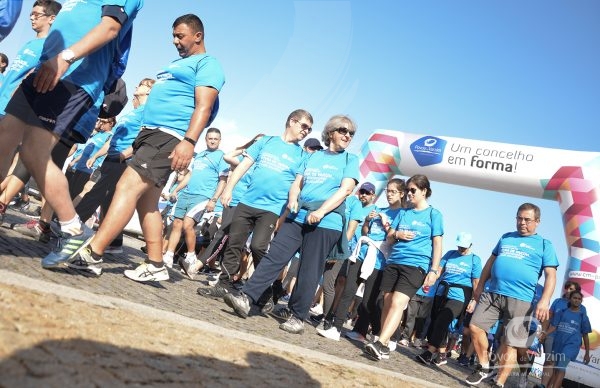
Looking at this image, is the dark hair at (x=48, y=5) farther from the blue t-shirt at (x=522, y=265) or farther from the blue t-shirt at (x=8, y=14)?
the blue t-shirt at (x=522, y=265)

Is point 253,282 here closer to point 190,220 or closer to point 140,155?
point 140,155

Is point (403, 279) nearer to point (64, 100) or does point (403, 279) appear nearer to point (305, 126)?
point (305, 126)

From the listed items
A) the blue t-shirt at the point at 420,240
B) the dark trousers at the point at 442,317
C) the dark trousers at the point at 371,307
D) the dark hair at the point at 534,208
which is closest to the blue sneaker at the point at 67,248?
the blue t-shirt at the point at 420,240

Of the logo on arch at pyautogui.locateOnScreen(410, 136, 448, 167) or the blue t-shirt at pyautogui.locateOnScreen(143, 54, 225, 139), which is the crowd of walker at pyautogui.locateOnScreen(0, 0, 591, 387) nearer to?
the blue t-shirt at pyautogui.locateOnScreen(143, 54, 225, 139)

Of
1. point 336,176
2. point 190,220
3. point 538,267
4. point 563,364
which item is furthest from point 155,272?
point 563,364

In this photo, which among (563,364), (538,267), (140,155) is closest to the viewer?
(140,155)

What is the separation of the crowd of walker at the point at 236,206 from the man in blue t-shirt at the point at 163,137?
11 mm

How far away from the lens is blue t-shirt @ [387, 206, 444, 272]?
16.2 feet

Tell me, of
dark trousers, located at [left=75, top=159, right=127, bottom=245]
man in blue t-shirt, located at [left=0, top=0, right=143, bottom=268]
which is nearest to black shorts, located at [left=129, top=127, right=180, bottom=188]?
man in blue t-shirt, located at [left=0, top=0, right=143, bottom=268]

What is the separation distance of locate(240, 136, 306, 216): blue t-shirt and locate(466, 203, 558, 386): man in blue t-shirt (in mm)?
2712

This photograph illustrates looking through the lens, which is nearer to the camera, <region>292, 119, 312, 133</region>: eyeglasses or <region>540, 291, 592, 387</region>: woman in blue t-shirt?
<region>292, 119, 312, 133</region>: eyeglasses

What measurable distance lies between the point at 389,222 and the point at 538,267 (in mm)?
1963

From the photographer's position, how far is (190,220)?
22.2ft

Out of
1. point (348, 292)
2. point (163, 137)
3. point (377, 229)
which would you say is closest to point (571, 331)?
point (377, 229)
